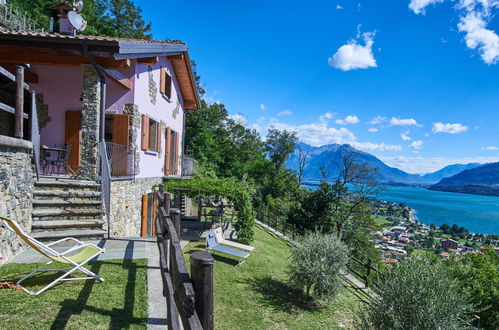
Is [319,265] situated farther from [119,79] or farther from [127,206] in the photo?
[119,79]

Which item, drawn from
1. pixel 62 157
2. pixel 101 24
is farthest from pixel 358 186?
pixel 101 24

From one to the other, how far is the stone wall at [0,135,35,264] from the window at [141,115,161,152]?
4400 millimetres

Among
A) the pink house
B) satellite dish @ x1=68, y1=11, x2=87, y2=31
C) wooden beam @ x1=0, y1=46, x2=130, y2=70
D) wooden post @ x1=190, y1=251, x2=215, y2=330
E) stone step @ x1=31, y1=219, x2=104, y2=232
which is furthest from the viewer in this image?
satellite dish @ x1=68, y1=11, x2=87, y2=31

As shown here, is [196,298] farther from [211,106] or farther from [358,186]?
[211,106]

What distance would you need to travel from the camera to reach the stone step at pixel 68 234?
18.2 ft

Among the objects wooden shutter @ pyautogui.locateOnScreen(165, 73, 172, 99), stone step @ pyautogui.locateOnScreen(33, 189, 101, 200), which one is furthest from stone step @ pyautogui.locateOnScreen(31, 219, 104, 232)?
wooden shutter @ pyautogui.locateOnScreen(165, 73, 172, 99)

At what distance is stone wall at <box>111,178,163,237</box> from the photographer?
7.92 metres

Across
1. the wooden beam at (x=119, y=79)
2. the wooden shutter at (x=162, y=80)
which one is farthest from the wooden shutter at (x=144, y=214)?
the wooden shutter at (x=162, y=80)

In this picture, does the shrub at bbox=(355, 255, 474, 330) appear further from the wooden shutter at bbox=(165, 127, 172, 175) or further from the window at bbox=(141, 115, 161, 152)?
the wooden shutter at bbox=(165, 127, 172, 175)

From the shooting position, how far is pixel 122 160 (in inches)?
364

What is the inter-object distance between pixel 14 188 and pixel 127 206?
386cm

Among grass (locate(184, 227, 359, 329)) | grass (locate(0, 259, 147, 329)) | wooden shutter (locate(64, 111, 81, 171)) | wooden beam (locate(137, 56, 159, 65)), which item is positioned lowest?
grass (locate(184, 227, 359, 329))

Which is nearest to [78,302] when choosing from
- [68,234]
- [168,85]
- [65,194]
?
[68,234]

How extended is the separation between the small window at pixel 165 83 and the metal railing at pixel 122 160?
3888mm
